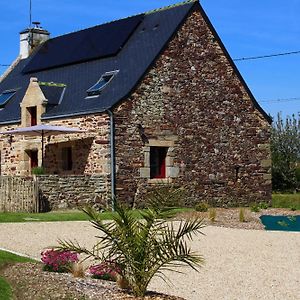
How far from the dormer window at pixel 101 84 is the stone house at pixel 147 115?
0.06 m

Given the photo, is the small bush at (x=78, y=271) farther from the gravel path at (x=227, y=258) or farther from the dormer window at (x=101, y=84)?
the dormer window at (x=101, y=84)

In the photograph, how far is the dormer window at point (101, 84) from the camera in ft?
82.2

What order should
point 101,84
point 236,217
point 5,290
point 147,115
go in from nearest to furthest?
point 5,290 → point 236,217 → point 147,115 → point 101,84

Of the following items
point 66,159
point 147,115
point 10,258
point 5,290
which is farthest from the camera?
point 66,159

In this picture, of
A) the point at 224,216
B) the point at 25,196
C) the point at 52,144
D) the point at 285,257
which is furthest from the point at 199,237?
the point at 52,144

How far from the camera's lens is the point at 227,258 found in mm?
12789

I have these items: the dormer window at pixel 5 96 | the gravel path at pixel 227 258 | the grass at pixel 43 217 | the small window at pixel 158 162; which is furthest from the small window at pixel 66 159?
the gravel path at pixel 227 258

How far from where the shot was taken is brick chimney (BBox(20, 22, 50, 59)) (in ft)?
110

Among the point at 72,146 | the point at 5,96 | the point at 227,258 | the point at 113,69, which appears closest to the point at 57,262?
the point at 227,258

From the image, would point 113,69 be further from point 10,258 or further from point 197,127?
point 10,258

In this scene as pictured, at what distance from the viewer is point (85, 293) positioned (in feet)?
29.7

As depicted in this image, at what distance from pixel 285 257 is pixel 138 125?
12264 mm

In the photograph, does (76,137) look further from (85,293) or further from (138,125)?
(85,293)

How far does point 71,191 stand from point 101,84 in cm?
481
